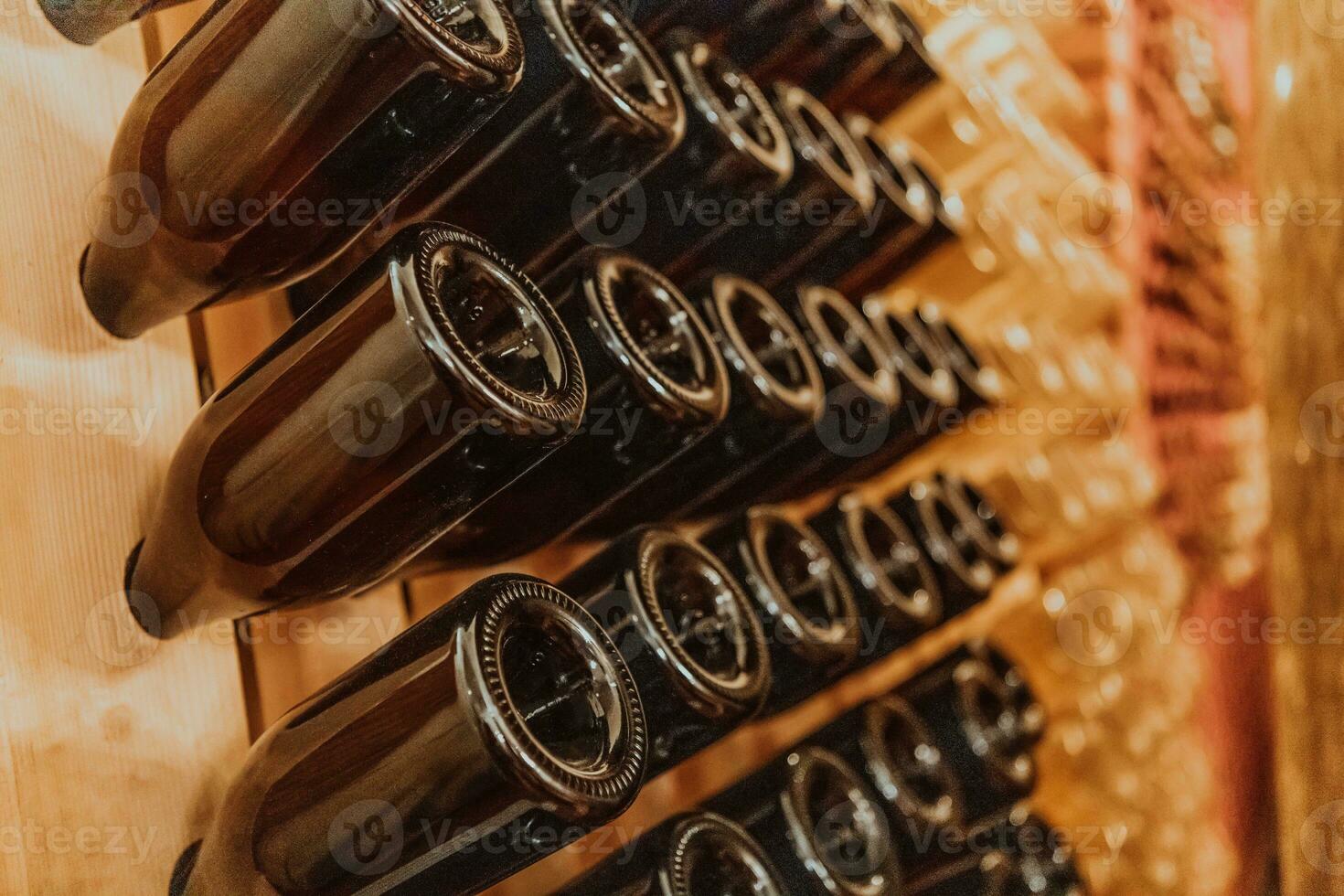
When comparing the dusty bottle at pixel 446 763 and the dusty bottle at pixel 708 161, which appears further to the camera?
the dusty bottle at pixel 708 161

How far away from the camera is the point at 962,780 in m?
0.89

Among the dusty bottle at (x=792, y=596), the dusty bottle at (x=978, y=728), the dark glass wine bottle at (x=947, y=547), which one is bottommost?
the dusty bottle at (x=978, y=728)

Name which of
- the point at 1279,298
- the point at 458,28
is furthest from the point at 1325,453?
the point at 458,28

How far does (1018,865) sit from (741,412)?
1.62ft

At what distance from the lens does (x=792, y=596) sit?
0.75 meters

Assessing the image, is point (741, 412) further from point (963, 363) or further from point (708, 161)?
point (963, 363)

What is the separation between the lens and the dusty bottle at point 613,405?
0.57 metres

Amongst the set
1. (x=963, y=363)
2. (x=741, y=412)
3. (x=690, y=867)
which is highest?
(x=741, y=412)

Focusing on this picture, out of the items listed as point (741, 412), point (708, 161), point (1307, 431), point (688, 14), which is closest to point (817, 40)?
point (688, 14)

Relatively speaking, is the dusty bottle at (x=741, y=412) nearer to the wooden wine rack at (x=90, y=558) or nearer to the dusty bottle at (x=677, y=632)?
the dusty bottle at (x=677, y=632)

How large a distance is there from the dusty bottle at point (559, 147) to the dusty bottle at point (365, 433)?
113 millimetres

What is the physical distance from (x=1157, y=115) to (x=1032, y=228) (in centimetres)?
49

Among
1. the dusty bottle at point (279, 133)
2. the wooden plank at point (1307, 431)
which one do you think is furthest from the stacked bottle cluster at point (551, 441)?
the wooden plank at point (1307, 431)

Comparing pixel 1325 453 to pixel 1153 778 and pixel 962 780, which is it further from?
pixel 1153 778
